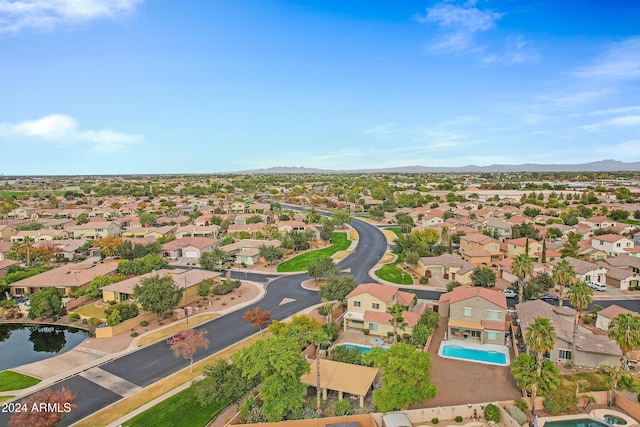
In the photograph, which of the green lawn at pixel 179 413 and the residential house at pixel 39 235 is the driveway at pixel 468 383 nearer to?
the green lawn at pixel 179 413

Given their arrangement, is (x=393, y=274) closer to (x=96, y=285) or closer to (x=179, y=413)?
(x=179, y=413)

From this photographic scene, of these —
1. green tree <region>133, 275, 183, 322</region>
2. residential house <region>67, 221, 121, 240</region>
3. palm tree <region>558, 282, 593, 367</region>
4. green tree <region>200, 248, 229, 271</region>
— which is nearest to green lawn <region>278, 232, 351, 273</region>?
green tree <region>200, 248, 229, 271</region>

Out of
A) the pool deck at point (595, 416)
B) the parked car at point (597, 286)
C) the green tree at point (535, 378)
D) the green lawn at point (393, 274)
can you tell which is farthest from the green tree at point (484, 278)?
the green tree at point (535, 378)

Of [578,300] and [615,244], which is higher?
[578,300]

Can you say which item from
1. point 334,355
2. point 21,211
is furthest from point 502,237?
point 21,211

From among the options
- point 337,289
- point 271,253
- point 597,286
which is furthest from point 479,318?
point 271,253
